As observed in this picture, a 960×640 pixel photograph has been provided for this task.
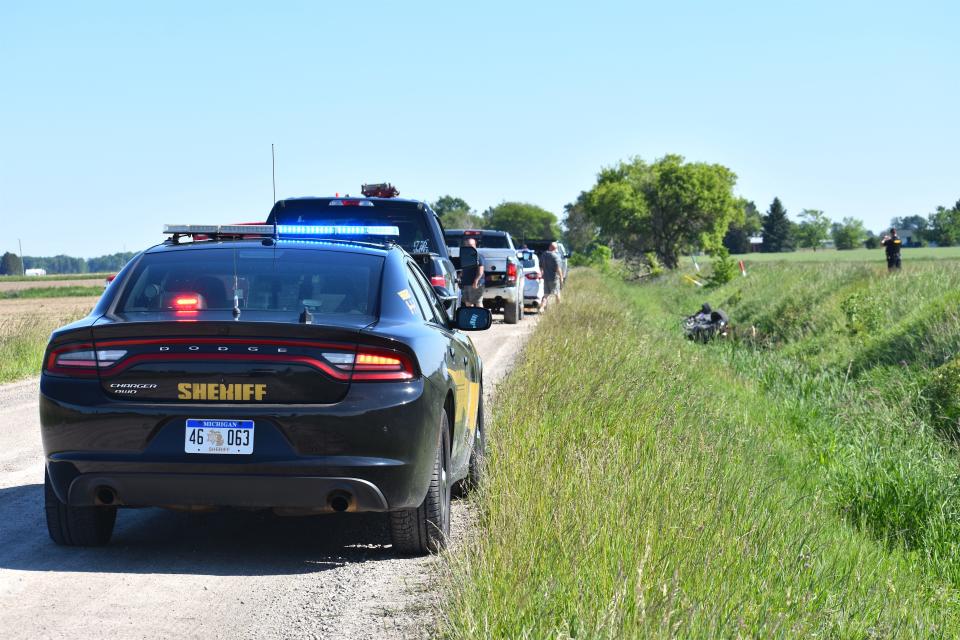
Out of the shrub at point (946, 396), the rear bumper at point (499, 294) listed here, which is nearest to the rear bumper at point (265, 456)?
the shrub at point (946, 396)

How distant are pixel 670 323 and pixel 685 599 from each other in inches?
1068

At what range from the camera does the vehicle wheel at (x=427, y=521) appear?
5.84 m

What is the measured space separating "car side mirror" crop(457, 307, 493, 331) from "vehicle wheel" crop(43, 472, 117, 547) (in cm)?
244

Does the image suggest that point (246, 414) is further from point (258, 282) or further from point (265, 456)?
point (258, 282)

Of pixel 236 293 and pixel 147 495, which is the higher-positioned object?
pixel 236 293

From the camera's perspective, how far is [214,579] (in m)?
5.57

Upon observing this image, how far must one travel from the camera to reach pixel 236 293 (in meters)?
6.05

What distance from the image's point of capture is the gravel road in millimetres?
4840

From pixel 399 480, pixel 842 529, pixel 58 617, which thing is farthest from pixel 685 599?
pixel 842 529

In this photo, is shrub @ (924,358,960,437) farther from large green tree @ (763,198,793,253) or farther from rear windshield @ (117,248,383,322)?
large green tree @ (763,198,793,253)

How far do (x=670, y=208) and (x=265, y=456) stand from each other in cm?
8130

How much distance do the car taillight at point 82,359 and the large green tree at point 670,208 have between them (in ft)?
255

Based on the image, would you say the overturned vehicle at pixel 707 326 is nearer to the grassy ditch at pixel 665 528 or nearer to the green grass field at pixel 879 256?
the grassy ditch at pixel 665 528

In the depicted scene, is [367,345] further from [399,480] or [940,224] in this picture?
[940,224]
